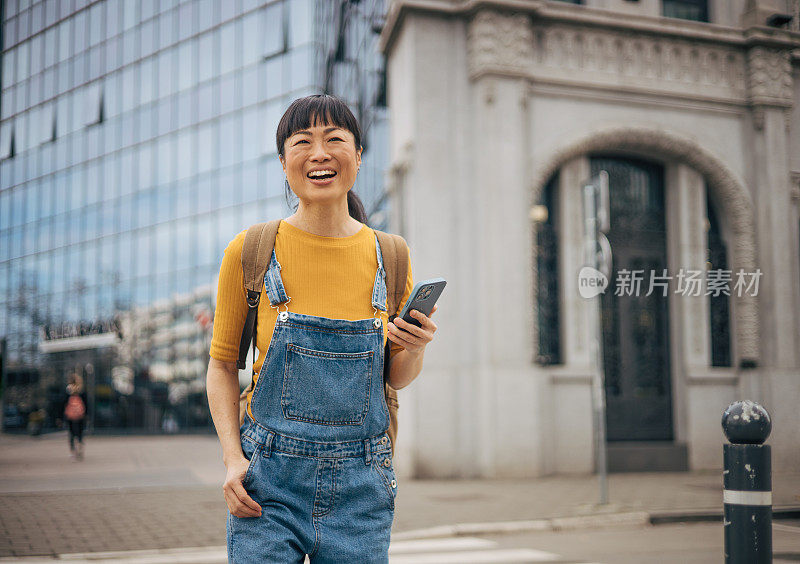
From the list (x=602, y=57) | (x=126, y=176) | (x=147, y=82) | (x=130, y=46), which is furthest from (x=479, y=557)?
(x=130, y=46)

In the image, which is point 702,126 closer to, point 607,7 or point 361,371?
point 607,7

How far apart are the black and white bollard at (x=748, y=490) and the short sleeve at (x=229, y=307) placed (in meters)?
Answer: 2.99

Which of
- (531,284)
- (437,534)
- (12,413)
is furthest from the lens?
(12,413)

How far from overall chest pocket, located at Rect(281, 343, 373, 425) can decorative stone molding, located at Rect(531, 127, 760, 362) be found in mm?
11725

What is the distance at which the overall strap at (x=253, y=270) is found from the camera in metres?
2.29

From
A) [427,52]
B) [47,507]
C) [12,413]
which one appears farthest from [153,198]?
[47,507]

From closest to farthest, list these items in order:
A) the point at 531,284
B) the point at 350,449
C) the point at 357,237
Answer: the point at 350,449, the point at 357,237, the point at 531,284

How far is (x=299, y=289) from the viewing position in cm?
230

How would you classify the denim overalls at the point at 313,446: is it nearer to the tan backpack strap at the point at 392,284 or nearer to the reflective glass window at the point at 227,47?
the tan backpack strap at the point at 392,284

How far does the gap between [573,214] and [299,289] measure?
1248 cm

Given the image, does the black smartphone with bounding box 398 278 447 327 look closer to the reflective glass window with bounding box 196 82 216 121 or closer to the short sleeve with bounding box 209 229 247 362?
the short sleeve with bounding box 209 229 247 362

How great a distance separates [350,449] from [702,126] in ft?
44.7

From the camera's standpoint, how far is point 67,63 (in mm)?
31734

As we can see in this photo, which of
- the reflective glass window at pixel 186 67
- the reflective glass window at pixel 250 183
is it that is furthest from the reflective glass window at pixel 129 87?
the reflective glass window at pixel 250 183
